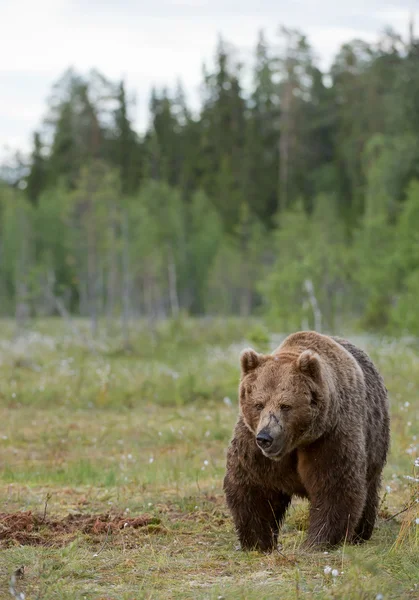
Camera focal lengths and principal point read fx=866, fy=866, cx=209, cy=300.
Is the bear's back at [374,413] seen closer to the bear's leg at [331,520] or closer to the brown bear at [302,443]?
the brown bear at [302,443]

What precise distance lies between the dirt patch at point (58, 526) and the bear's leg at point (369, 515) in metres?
1.47

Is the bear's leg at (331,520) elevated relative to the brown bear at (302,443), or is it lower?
lower

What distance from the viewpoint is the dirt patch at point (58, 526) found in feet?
19.2

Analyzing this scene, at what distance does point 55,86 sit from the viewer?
211 feet

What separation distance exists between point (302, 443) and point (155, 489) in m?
2.88

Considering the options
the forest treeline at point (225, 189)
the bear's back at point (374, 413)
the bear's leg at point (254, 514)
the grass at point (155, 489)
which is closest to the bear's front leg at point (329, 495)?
the grass at point (155, 489)

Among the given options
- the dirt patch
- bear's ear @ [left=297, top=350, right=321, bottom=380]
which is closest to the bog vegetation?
the dirt patch

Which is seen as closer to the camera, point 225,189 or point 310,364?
point 310,364

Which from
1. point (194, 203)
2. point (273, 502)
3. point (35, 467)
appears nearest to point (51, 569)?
point (273, 502)

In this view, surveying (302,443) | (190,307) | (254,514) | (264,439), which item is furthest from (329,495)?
(190,307)

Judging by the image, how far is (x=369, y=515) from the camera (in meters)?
6.25

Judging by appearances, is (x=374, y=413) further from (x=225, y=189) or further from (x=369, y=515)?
(x=225, y=189)

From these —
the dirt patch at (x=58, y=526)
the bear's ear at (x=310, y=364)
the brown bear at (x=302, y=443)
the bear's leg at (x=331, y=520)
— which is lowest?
the dirt patch at (x=58, y=526)

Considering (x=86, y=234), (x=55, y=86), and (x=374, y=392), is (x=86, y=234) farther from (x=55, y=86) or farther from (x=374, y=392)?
(x=55, y=86)
